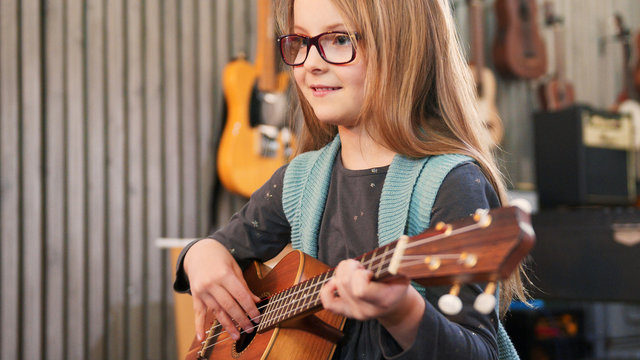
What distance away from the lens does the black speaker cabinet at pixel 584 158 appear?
2734 millimetres

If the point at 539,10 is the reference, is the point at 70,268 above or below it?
below

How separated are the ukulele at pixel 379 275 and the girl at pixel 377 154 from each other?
37 millimetres

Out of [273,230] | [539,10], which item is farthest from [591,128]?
[273,230]

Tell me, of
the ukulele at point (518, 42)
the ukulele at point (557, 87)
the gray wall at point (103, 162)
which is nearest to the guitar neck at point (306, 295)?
the gray wall at point (103, 162)

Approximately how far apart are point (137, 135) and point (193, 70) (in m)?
0.39

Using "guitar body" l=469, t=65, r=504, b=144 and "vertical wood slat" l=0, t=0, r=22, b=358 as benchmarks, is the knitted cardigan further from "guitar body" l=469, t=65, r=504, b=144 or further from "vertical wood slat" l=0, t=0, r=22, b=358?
"guitar body" l=469, t=65, r=504, b=144

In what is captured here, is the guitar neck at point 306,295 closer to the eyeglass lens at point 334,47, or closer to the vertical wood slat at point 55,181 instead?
the eyeglass lens at point 334,47

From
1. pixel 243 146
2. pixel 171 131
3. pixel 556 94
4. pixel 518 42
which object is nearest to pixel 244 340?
pixel 243 146

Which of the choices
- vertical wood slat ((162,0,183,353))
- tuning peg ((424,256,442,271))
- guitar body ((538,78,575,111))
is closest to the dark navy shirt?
tuning peg ((424,256,442,271))

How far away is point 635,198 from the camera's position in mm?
2977

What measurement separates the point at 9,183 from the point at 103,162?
1.15ft

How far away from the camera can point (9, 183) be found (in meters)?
2.29

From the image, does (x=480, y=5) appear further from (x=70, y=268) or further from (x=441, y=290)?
(x=441, y=290)

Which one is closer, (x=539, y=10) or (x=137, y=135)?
(x=137, y=135)
